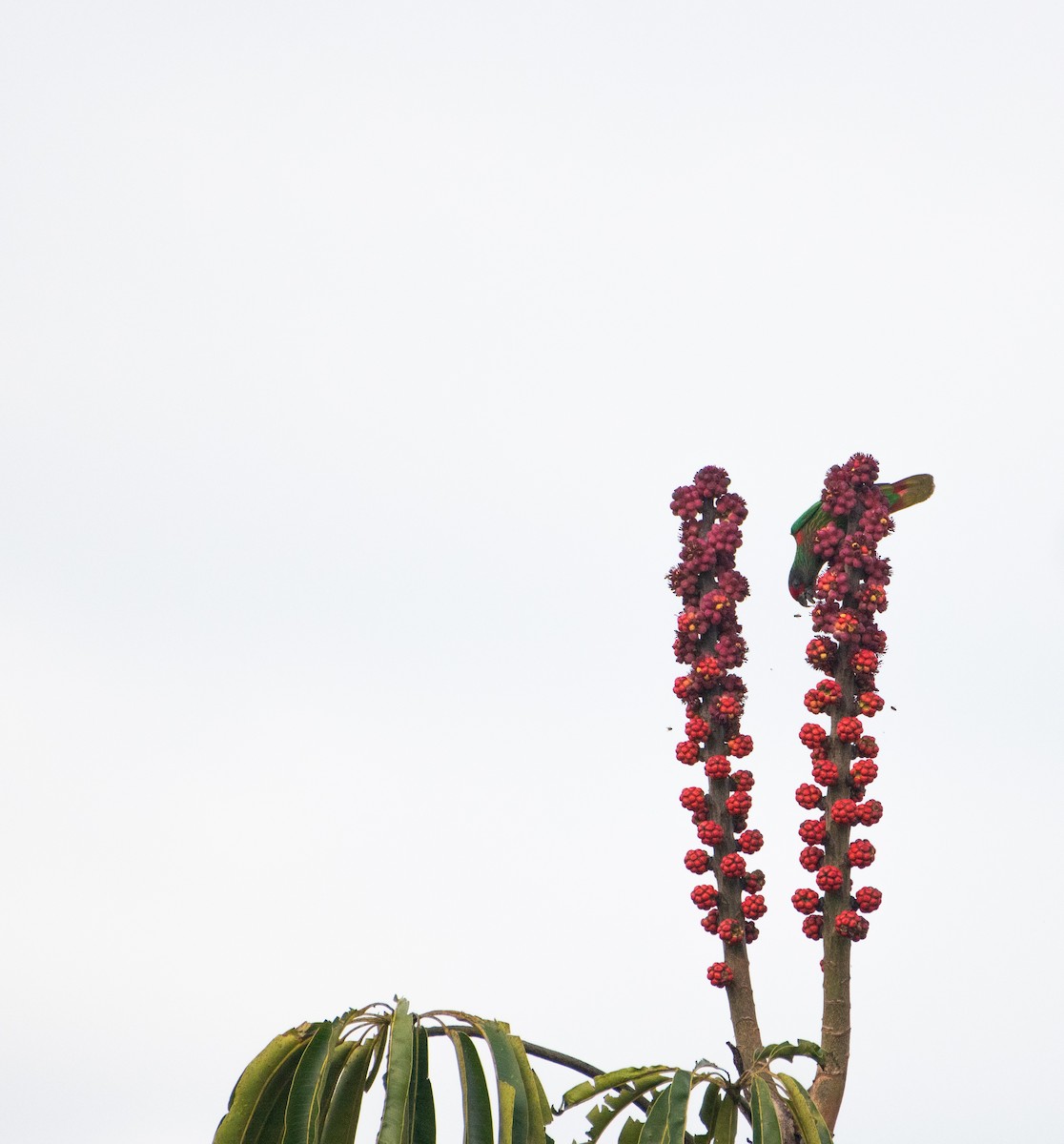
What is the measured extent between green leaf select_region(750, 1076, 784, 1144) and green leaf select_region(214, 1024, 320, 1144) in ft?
6.21

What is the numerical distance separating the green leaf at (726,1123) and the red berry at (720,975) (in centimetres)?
77

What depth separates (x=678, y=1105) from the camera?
26.3ft

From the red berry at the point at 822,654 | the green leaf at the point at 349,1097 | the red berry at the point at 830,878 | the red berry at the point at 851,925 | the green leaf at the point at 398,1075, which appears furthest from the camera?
the red berry at the point at 822,654

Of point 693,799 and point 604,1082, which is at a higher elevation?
point 693,799

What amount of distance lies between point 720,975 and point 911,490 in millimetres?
2669

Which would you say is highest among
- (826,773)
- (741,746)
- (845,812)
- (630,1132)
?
(741,746)

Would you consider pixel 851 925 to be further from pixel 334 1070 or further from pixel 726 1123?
pixel 334 1070

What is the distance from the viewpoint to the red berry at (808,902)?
9.22m

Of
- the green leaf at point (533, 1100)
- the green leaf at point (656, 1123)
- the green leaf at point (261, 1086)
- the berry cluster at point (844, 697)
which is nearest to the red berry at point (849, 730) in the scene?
the berry cluster at point (844, 697)

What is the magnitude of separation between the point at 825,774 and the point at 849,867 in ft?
1.54

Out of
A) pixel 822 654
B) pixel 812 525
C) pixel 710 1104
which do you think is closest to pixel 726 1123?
pixel 710 1104

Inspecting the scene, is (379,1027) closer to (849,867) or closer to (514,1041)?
(514,1041)

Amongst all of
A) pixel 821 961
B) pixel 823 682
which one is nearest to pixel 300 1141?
pixel 821 961

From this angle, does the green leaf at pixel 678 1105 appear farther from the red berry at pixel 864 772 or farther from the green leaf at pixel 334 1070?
the red berry at pixel 864 772
